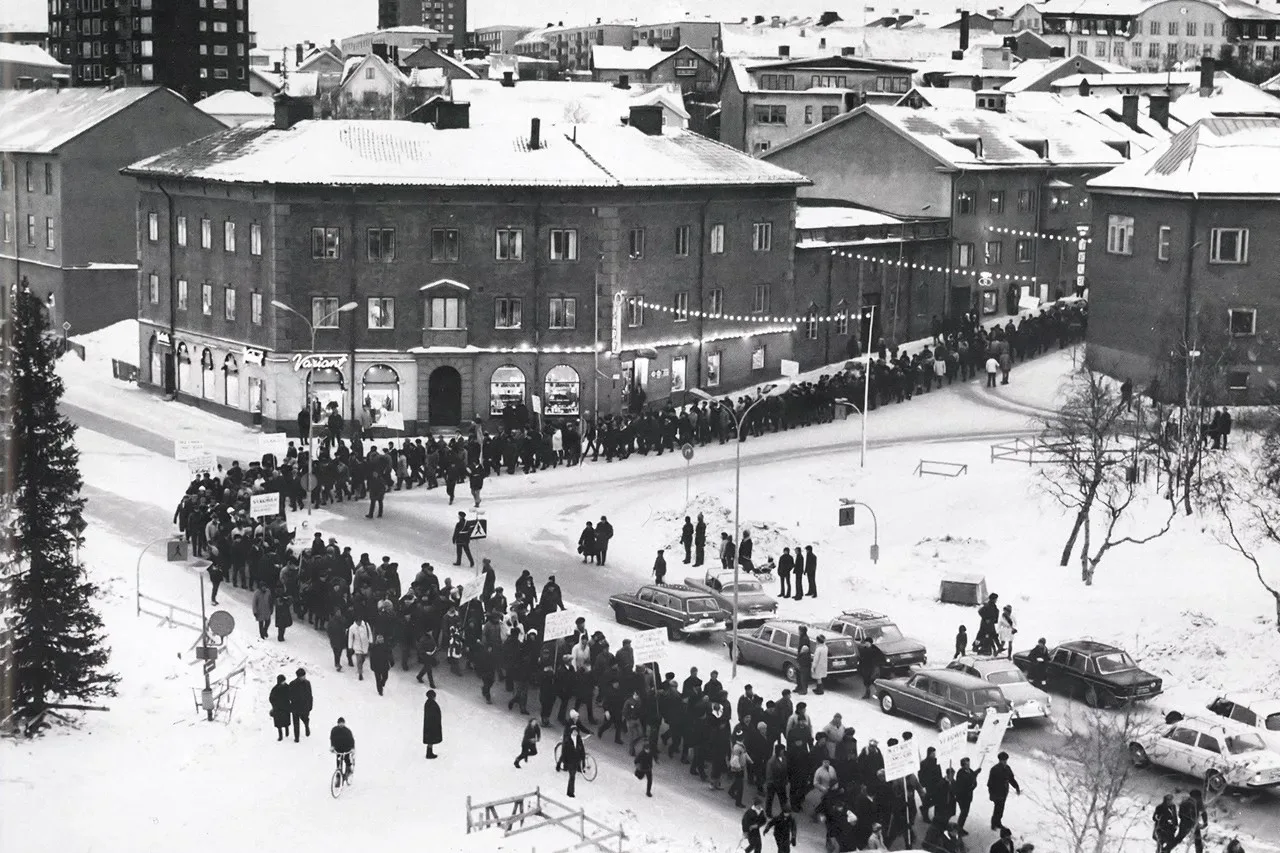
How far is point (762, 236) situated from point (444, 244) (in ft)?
43.4

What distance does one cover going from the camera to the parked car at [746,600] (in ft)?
127

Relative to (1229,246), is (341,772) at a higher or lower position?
lower

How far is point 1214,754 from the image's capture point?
30.1m

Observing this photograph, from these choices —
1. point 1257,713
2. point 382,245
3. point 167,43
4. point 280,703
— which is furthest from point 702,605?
point 167,43

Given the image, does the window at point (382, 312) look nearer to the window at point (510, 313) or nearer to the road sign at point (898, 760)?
the window at point (510, 313)

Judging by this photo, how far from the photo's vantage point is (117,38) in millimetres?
126938

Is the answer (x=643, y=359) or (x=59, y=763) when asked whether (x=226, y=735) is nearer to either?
(x=59, y=763)

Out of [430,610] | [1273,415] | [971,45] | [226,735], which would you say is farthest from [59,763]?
A: [971,45]

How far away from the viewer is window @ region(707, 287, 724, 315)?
219 feet

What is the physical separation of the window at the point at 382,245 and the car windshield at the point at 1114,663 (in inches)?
1305

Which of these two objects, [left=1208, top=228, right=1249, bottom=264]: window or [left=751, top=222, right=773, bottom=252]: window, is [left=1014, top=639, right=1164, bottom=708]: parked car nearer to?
[left=1208, top=228, right=1249, bottom=264]: window

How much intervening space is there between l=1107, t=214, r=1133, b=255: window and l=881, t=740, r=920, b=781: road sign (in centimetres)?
3827

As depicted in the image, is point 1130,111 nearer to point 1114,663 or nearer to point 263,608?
point 1114,663

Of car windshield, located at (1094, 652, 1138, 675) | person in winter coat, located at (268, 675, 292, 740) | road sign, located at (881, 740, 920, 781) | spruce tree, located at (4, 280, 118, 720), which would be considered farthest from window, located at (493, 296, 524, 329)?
road sign, located at (881, 740, 920, 781)
